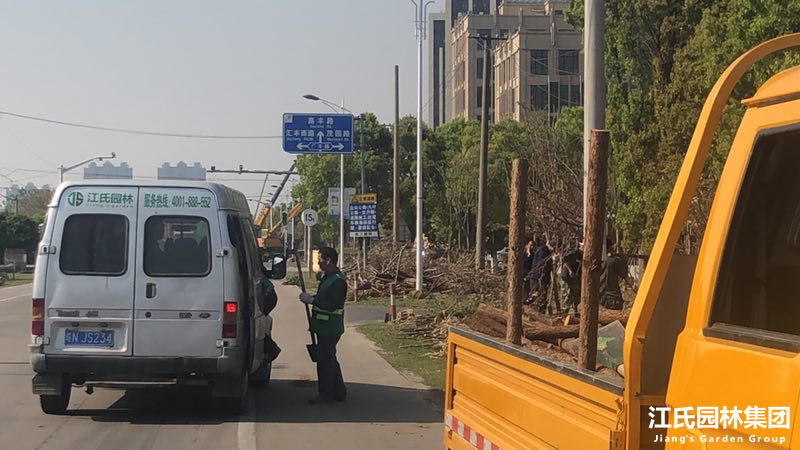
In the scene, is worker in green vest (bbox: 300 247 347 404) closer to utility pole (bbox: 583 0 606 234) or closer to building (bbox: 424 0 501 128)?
utility pole (bbox: 583 0 606 234)

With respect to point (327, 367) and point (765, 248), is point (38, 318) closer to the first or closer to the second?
point (327, 367)

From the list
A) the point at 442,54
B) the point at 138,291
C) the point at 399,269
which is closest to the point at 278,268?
the point at 138,291

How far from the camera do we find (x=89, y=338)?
31.9 ft

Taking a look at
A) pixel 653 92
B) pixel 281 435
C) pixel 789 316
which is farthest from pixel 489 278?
pixel 789 316

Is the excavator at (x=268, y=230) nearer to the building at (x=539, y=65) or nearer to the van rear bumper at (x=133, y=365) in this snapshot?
the van rear bumper at (x=133, y=365)

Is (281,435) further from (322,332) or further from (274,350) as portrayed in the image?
(274,350)

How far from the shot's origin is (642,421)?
131 inches

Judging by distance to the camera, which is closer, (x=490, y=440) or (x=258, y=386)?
(x=490, y=440)

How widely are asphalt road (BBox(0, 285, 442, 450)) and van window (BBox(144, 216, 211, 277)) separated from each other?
1.56 m

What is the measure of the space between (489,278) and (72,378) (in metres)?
10.9

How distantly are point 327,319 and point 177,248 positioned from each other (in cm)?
210

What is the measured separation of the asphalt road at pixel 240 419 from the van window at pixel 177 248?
5.11 ft

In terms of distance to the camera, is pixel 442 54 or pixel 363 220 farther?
pixel 442 54

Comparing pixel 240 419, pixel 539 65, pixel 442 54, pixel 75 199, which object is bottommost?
pixel 240 419
